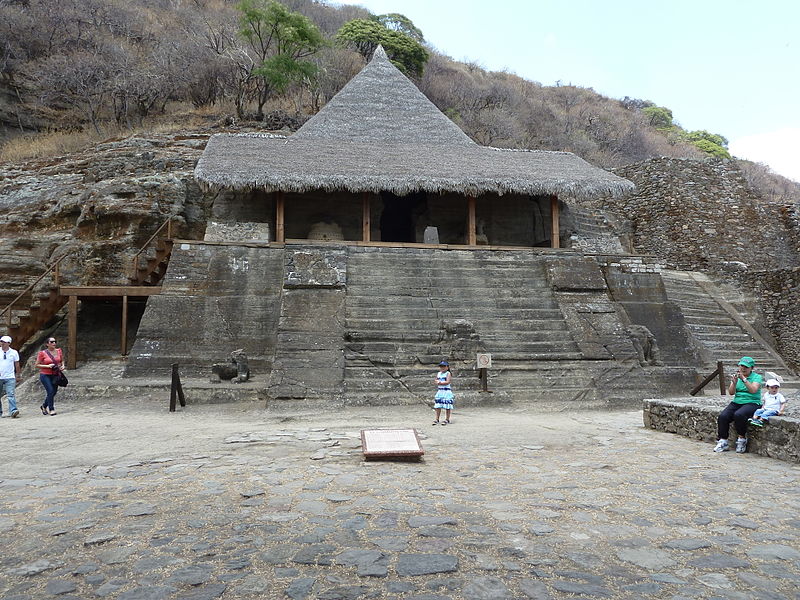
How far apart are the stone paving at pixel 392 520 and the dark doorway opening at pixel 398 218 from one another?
10709 mm

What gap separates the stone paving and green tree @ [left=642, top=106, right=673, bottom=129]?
4751 centimetres

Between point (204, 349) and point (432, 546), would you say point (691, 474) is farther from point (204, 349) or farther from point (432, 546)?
point (204, 349)

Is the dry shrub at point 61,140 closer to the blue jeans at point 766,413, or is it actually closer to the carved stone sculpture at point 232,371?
the carved stone sculpture at point 232,371

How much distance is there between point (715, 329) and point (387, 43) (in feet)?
80.3

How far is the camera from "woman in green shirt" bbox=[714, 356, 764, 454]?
5.23 meters

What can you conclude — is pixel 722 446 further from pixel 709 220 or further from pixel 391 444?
pixel 709 220

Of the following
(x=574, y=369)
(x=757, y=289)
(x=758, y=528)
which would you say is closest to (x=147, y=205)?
(x=574, y=369)

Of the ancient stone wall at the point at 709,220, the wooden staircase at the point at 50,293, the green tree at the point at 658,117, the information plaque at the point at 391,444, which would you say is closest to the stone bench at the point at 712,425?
the information plaque at the point at 391,444

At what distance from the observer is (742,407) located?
5266 millimetres

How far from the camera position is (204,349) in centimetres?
995

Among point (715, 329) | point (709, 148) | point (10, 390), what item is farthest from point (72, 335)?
point (709, 148)

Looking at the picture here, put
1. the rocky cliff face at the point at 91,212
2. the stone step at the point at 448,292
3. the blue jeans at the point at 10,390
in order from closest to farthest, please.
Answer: the blue jeans at the point at 10,390, the stone step at the point at 448,292, the rocky cliff face at the point at 91,212

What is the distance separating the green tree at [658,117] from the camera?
46125 mm

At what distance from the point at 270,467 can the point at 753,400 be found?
458 cm
